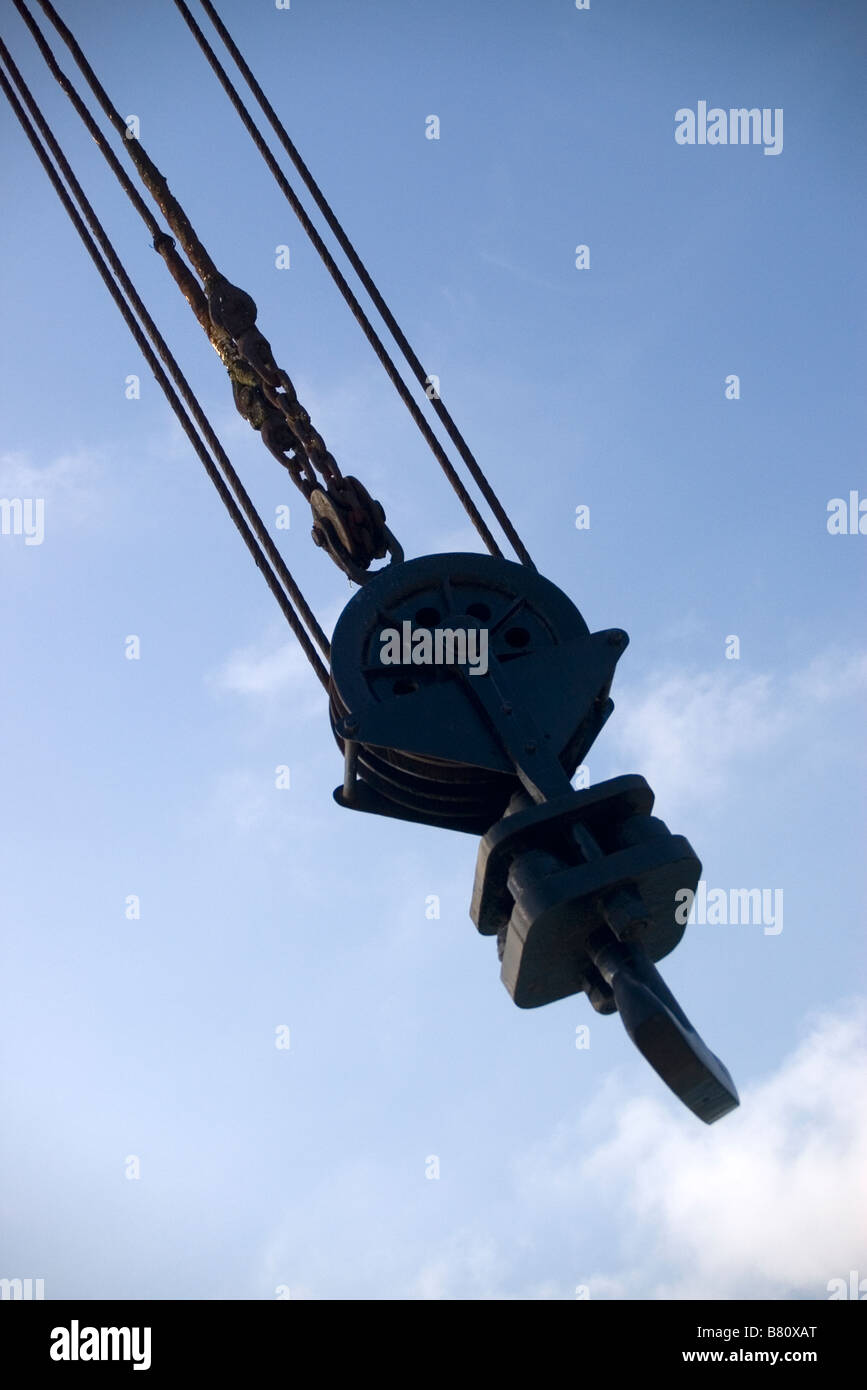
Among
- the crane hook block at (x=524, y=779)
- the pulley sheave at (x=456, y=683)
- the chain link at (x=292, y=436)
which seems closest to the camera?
the crane hook block at (x=524, y=779)

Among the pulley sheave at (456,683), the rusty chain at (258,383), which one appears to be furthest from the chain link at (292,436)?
the pulley sheave at (456,683)

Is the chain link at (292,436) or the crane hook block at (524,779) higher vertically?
the chain link at (292,436)

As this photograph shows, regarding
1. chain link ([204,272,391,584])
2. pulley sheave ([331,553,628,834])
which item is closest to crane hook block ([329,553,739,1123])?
pulley sheave ([331,553,628,834])

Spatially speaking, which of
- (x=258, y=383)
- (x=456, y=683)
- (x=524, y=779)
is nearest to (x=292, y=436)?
(x=258, y=383)

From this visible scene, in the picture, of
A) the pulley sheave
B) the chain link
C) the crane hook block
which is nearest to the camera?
the crane hook block

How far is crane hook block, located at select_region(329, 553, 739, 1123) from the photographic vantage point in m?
3.71

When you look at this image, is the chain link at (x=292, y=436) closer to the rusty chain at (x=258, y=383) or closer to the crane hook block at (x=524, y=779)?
the rusty chain at (x=258, y=383)

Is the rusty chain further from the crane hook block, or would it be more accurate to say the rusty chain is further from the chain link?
the crane hook block

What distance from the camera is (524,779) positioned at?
4148 mm

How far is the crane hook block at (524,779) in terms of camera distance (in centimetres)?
371

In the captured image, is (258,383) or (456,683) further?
(258,383)

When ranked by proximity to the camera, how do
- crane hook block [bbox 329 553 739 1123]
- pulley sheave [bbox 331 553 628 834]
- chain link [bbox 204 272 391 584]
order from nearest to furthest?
1. crane hook block [bbox 329 553 739 1123]
2. pulley sheave [bbox 331 553 628 834]
3. chain link [bbox 204 272 391 584]

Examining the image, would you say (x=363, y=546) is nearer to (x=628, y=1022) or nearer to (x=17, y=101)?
(x=628, y=1022)

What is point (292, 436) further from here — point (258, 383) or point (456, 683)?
point (456, 683)
